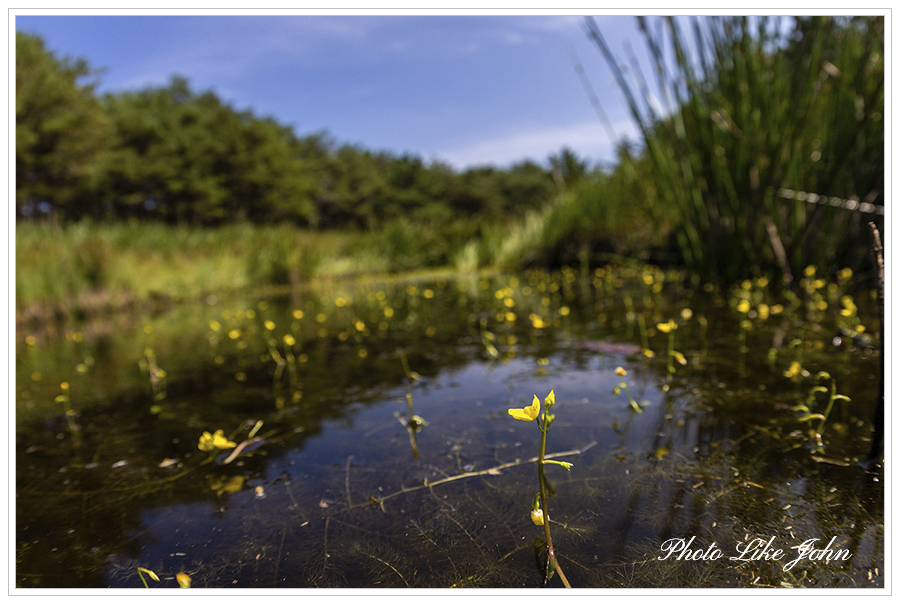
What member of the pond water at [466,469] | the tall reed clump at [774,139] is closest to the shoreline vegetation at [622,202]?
the tall reed clump at [774,139]

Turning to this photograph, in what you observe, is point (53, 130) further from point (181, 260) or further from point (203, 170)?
point (181, 260)

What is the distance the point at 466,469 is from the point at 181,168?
963 inches

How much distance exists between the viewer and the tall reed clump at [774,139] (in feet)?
7.54

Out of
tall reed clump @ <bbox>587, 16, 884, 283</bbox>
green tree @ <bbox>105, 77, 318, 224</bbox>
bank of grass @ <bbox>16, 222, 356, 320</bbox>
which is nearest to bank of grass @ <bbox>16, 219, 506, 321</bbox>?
bank of grass @ <bbox>16, 222, 356, 320</bbox>

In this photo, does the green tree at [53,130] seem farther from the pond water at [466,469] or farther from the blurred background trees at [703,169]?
the pond water at [466,469]

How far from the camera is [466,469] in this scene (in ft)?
3.54

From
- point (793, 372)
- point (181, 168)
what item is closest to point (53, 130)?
point (181, 168)

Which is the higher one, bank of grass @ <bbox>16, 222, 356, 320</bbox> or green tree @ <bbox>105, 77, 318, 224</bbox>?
green tree @ <bbox>105, 77, 318, 224</bbox>

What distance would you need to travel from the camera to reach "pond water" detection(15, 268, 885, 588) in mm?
766

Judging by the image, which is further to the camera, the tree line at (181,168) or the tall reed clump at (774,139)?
the tree line at (181,168)

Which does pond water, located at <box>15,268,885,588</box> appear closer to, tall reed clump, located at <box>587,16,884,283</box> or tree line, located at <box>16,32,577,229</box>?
tall reed clump, located at <box>587,16,884,283</box>

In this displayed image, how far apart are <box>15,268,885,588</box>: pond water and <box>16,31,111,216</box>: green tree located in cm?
1666

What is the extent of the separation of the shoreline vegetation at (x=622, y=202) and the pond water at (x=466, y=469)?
732 millimetres
